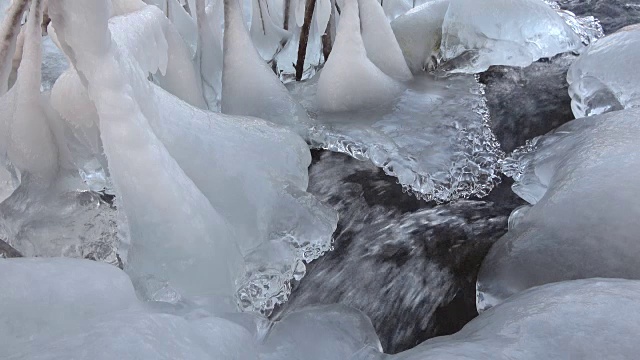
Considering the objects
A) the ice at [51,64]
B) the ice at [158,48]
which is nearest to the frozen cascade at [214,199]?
the ice at [158,48]

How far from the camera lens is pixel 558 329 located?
850 millimetres

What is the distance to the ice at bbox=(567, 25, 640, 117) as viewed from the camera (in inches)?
71.1

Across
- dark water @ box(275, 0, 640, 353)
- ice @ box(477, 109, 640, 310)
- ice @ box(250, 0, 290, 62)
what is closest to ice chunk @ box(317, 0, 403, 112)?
dark water @ box(275, 0, 640, 353)

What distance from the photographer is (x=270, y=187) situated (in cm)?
133

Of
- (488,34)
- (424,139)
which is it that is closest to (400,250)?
(424,139)

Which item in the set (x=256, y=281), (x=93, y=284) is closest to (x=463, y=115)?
(x=256, y=281)

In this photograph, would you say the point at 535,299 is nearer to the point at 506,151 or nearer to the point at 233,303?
the point at 233,303

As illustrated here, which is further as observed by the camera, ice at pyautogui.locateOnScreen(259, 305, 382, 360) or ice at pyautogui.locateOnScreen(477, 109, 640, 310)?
ice at pyautogui.locateOnScreen(477, 109, 640, 310)

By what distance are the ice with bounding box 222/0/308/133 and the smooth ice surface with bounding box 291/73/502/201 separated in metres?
0.08

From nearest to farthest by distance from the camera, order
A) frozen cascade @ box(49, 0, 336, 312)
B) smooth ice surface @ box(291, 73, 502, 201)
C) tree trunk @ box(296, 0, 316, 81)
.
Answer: frozen cascade @ box(49, 0, 336, 312) → smooth ice surface @ box(291, 73, 502, 201) → tree trunk @ box(296, 0, 316, 81)

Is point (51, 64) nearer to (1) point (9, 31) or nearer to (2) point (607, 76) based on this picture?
(1) point (9, 31)

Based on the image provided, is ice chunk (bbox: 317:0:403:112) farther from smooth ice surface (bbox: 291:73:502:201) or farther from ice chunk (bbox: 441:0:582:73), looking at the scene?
ice chunk (bbox: 441:0:582:73)

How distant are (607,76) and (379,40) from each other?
614mm

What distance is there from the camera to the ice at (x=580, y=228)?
1157 millimetres
